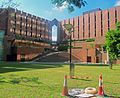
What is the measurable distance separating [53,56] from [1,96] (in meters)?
41.7

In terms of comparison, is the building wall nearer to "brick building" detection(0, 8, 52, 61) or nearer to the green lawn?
"brick building" detection(0, 8, 52, 61)

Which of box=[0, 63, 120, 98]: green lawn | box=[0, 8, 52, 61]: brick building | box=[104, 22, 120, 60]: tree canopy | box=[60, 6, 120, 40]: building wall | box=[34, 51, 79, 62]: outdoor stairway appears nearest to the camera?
box=[0, 63, 120, 98]: green lawn

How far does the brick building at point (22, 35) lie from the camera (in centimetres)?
4377

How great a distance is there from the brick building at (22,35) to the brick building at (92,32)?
12987 millimetres

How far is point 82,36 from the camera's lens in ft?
220

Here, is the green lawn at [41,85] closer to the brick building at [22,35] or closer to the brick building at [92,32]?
the brick building at [22,35]

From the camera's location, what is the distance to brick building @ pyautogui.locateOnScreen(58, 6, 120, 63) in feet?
152

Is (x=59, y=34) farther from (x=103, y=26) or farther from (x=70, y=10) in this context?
(x=70, y=10)

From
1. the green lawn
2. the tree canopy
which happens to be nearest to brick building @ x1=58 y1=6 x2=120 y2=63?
the tree canopy

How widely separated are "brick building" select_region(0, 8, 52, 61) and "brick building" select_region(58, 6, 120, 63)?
13.0 meters

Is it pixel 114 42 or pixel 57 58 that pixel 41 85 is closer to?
pixel 114 42

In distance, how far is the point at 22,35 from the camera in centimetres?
6112

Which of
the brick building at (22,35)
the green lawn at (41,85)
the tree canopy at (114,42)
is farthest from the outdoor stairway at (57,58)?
the green lawn at (41,85)

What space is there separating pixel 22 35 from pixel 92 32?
3453 centimetres
